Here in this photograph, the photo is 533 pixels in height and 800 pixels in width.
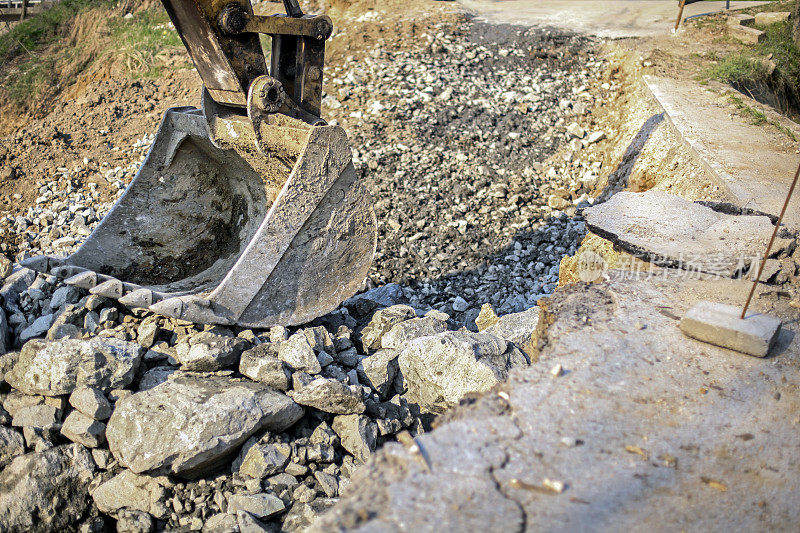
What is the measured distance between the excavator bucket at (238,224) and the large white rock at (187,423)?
48 centimetres

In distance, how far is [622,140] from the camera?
588 centimetres

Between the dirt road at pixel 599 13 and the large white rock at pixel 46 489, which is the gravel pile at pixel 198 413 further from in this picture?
the dirt road at pixel 599 13

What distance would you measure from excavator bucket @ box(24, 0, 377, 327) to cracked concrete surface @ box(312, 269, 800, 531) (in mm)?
1392

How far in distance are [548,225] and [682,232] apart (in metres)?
2.26

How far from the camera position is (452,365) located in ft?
9.12

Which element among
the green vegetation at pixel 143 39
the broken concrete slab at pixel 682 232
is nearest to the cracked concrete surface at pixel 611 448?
the broken concrete slab at pixel 682 232

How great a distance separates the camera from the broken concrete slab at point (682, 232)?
9.36 feet

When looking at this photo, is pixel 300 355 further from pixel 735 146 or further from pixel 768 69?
pixel 768 69

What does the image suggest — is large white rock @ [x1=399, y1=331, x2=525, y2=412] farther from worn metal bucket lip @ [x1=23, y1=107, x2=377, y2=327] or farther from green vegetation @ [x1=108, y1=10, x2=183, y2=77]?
green vegetation @ [x1=108, y1=10, x2=183, y2=77]

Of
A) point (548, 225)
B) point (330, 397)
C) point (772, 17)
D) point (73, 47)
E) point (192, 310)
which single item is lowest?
point (548, 225)

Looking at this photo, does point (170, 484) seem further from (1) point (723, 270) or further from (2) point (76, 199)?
(2) point (76, 199)

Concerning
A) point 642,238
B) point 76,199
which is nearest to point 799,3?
point 642,238

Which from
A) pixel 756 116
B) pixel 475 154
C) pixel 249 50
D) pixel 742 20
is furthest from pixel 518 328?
pixel 742 20

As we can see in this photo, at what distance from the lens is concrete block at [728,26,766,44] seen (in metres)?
7.19
